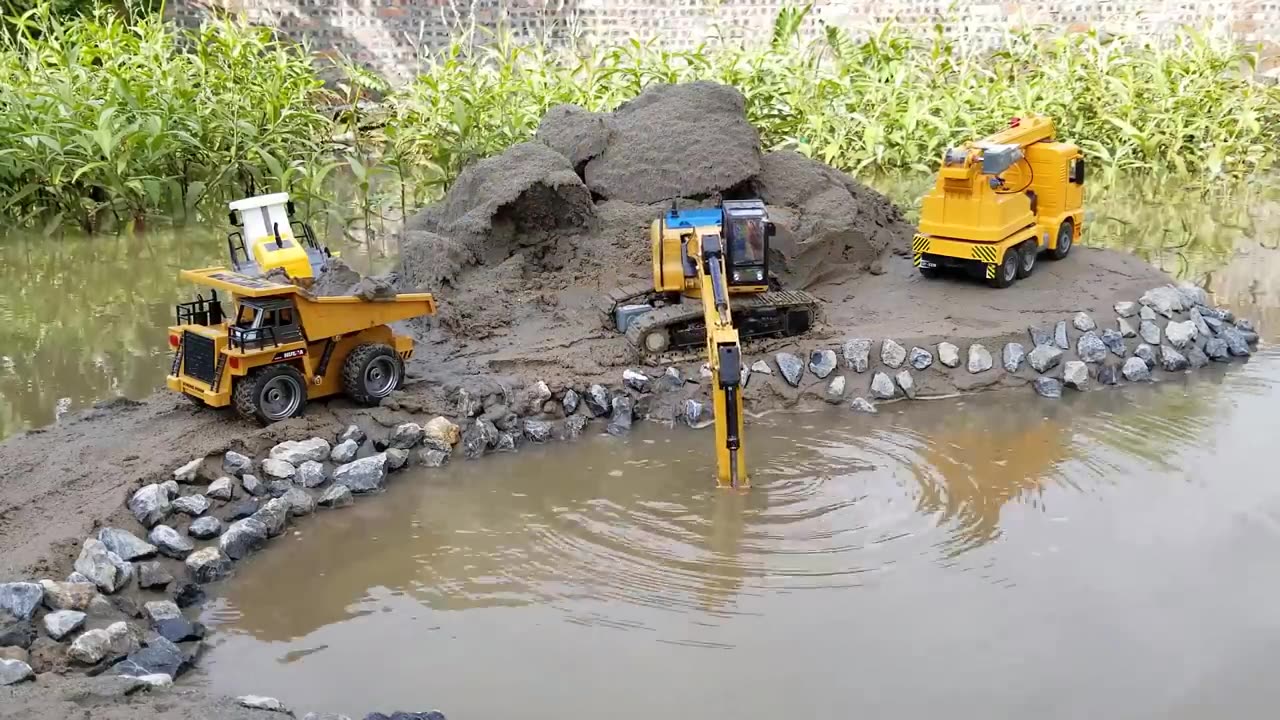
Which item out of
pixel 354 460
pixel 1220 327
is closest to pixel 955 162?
pixel 1220 327

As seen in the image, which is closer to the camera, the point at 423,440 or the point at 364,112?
the point at 423,440

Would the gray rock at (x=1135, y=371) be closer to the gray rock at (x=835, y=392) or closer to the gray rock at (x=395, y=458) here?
the gray rock at (x=835, y=392)

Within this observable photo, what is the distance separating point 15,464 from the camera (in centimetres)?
587

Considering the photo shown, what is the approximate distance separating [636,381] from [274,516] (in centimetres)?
234

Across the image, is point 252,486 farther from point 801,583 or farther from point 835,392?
point 835,392

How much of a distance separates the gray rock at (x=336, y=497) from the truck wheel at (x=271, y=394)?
23.1 inches

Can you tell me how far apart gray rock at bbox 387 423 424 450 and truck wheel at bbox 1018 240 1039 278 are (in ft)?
14.8

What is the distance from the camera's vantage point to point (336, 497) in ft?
19.2

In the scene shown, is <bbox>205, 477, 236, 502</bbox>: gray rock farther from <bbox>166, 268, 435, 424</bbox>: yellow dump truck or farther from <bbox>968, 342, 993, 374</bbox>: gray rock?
<bbox>968, 342, 993, 374</bbox>: gray rock

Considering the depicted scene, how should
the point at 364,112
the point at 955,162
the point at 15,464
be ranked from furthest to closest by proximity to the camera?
1. the point at 364,112
2. the point at 955,162
3. the point at 15,464

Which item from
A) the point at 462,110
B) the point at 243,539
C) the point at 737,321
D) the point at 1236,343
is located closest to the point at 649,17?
the point at 462,110

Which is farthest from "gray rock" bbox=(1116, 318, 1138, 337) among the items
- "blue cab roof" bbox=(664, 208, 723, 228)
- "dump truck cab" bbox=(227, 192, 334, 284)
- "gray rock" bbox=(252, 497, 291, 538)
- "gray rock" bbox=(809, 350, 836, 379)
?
"gray rock" bbox=(252, 497, 291, 538)

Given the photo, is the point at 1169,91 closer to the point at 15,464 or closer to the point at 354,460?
the point at 354,460

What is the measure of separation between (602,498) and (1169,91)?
9263mm
